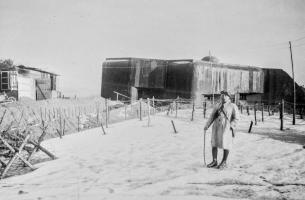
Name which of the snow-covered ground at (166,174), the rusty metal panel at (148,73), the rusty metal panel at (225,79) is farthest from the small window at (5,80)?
the snow-covered ground at (166,174)

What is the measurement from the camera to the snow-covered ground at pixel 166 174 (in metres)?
5.34

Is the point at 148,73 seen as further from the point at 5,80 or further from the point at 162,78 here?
the point at 5,80

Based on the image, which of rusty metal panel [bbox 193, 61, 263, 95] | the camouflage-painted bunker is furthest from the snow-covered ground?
rusty metal panel [bbox 193, 61, 263, 95]

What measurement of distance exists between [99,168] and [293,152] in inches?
212

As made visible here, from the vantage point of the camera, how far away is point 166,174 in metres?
6.69

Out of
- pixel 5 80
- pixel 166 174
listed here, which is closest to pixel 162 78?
pixel 5 80

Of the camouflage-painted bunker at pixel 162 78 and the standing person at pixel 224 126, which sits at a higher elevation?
the camouflage-painted bunker at pixel 162 78

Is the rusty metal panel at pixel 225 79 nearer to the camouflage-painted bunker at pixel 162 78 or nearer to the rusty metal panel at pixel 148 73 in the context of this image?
the camouflage-painted bunker at pixel 162 78

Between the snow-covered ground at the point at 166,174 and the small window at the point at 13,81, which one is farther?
the small window at the point at 13,81

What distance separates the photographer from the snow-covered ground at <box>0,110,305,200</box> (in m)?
5.34

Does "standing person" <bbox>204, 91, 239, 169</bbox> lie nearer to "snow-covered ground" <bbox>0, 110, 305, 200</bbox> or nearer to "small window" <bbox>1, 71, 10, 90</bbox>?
"snow-covered ground" <bbox>0, 110, 305, 200</bbox>

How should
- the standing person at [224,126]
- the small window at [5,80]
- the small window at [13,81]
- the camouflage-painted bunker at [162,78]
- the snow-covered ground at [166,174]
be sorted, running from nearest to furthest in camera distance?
1. the snow-covered ground at [166,174]
2. the standing person at [224,126]
3. the small window at [5,80]
4. the small window at [13,81]
5. the camouflage-painted bunker at [162,78]

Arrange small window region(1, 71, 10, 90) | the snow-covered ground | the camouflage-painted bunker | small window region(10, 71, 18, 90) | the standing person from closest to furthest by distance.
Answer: the snow-covered ground, the standing person, small window region(1, 71, 10, 90), small window region(10, 71, 18, 90), the camouflage-painted bunker

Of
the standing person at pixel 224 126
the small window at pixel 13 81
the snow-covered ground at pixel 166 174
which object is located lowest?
the snow-covered ground at pixel 166 174
